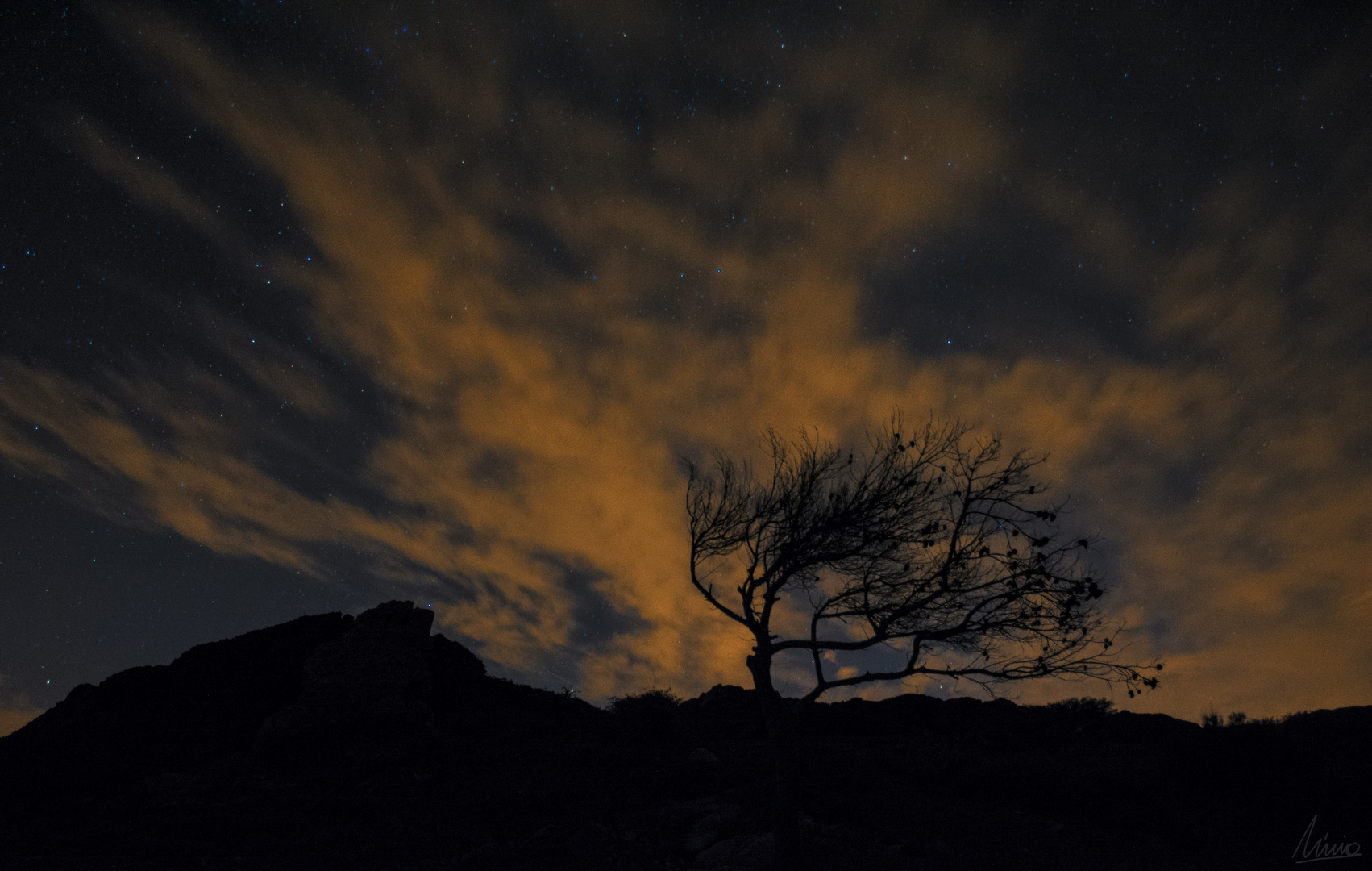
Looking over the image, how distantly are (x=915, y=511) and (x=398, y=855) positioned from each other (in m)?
13.3

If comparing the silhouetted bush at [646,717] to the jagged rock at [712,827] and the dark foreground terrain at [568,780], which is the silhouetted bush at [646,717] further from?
the jagged rock at [712,827]

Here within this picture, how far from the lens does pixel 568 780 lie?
57.1 feet

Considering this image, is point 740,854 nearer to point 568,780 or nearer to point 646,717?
point 568,780

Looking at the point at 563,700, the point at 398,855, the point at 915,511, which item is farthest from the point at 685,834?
the point at 563,700

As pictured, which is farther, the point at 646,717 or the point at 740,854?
the point at 646,717
